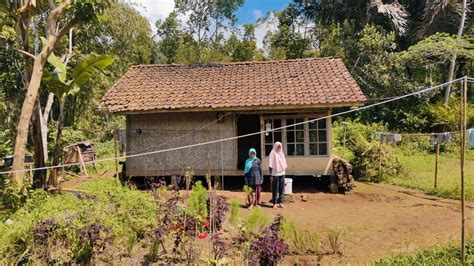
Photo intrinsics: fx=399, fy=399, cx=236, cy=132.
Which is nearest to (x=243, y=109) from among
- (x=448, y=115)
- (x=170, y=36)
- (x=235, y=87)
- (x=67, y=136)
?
(x=235, y=87)

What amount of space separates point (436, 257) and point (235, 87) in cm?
804

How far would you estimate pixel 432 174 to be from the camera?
13203 millimetres

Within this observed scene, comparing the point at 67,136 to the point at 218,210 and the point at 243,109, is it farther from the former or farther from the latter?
the point at 218,210

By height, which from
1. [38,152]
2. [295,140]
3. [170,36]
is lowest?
[38,152]

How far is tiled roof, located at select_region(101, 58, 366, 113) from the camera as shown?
10.9 m

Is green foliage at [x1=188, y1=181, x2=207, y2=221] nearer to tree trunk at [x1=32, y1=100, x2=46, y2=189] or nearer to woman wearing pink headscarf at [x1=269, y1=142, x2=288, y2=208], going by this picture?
woman wearing pink headscarf at [x1=269, y1=142, x2=288, y2=208]

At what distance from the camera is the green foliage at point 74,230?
5098 millimetres

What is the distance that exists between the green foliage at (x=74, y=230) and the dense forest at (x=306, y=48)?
833 centimetres

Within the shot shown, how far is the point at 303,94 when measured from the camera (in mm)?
11211

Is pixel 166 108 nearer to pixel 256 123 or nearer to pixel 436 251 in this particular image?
pixel 256 123

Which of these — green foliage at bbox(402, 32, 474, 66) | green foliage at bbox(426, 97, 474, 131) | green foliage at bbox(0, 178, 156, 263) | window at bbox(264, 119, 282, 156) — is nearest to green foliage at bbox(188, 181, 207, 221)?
green foliage at bbox(0, 178, 156, 263)

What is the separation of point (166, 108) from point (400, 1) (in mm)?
18458

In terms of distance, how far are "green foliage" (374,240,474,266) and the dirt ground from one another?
1.49 ft

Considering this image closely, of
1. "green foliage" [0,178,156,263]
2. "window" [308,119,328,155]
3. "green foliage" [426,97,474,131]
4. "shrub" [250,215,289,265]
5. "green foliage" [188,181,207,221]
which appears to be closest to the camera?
"shrub" [250,215,289,265]
